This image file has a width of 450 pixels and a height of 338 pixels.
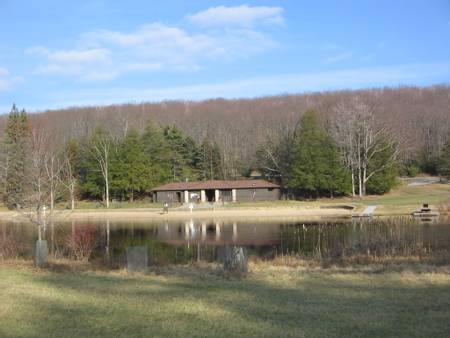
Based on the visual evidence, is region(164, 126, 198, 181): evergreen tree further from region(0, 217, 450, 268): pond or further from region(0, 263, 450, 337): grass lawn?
region(0, 263, 450, 337): grass lawn

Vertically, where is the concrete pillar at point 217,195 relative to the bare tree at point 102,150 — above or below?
below

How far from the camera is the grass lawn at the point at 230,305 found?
266 inches

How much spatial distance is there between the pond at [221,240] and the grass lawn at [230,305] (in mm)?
3552

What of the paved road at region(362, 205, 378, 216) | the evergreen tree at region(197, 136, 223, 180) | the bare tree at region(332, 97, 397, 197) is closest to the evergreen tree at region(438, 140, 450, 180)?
the bare tree at region(332, 97, 397, 197)

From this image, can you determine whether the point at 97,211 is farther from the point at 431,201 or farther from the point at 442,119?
the point at 442,119

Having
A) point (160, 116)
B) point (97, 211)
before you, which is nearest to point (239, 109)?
point (160, 116)

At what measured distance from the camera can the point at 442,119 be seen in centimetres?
9969

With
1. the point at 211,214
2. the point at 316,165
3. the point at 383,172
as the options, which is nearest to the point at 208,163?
the point at 316,165

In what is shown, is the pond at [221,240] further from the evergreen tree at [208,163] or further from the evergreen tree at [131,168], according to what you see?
the evergreen tree at [208,163]

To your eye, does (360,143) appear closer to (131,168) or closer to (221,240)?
(131,168)

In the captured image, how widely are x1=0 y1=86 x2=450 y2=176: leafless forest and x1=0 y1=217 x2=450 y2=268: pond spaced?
38.9 meters

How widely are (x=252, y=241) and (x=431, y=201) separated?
1012 inches

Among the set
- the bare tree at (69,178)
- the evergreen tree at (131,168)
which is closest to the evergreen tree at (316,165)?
the evergreen tree at (131,168)

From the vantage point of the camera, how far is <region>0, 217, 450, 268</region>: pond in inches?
752
